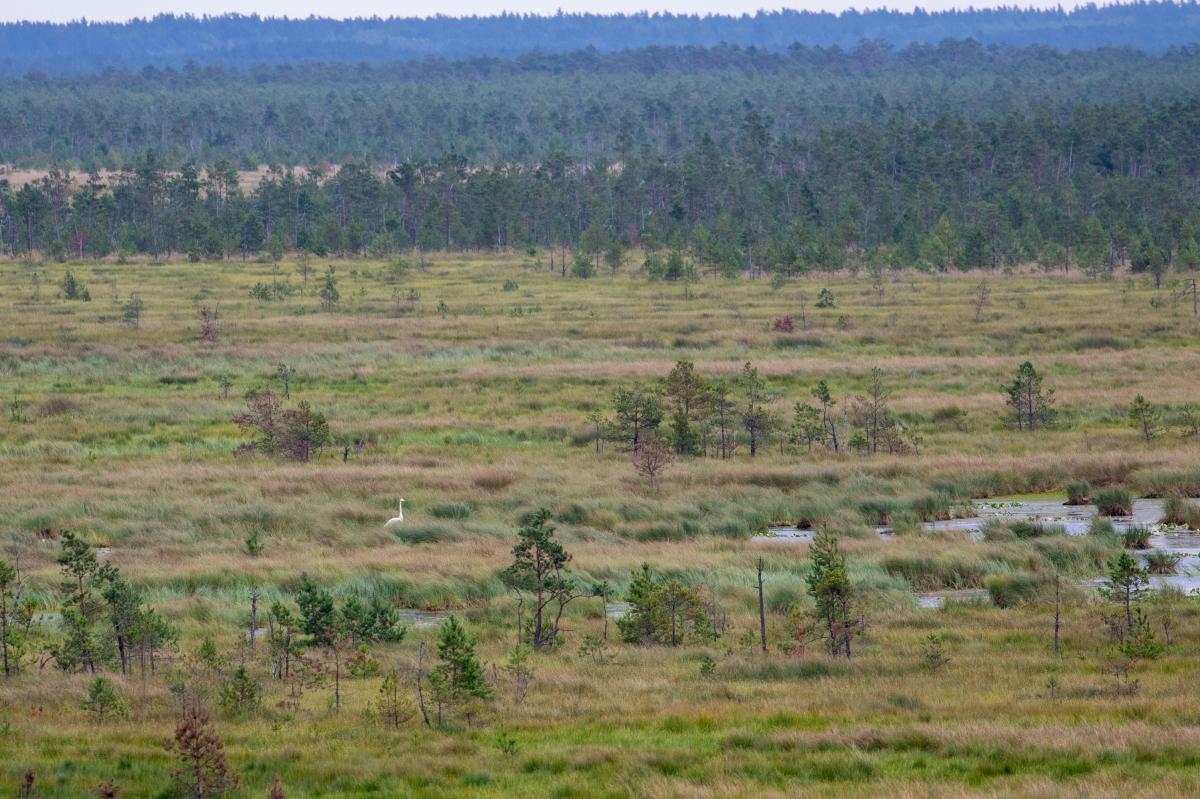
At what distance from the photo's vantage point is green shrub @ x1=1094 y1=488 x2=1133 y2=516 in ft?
95.5

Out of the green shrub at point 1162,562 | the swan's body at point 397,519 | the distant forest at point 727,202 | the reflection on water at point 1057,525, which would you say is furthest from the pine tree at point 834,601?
the distant forest at point 727,202

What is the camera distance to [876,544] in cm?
2534

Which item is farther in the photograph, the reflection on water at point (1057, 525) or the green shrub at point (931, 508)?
the green shrub at point (931, 508)

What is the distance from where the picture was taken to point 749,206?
372 ft

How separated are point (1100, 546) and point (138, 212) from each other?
361 feet

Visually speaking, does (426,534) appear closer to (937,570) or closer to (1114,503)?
(937,570)

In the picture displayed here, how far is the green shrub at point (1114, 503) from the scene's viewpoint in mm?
29109

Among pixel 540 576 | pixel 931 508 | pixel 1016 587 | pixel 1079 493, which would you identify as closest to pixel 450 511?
pixel 540 576

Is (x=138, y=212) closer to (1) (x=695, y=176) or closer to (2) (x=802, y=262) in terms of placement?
(1) (x=695, y=176)

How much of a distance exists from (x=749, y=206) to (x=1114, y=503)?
8605 centimetres

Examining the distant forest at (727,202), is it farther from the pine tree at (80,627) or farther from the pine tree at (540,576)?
the pine tree at (80,627)

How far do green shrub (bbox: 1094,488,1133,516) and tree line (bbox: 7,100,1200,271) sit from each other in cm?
5711

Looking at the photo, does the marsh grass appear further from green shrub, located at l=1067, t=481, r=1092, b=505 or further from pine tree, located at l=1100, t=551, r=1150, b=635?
green shrub, located at l=1067, t=481, r=1092, b=505

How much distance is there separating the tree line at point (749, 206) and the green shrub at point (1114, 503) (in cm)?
5711
